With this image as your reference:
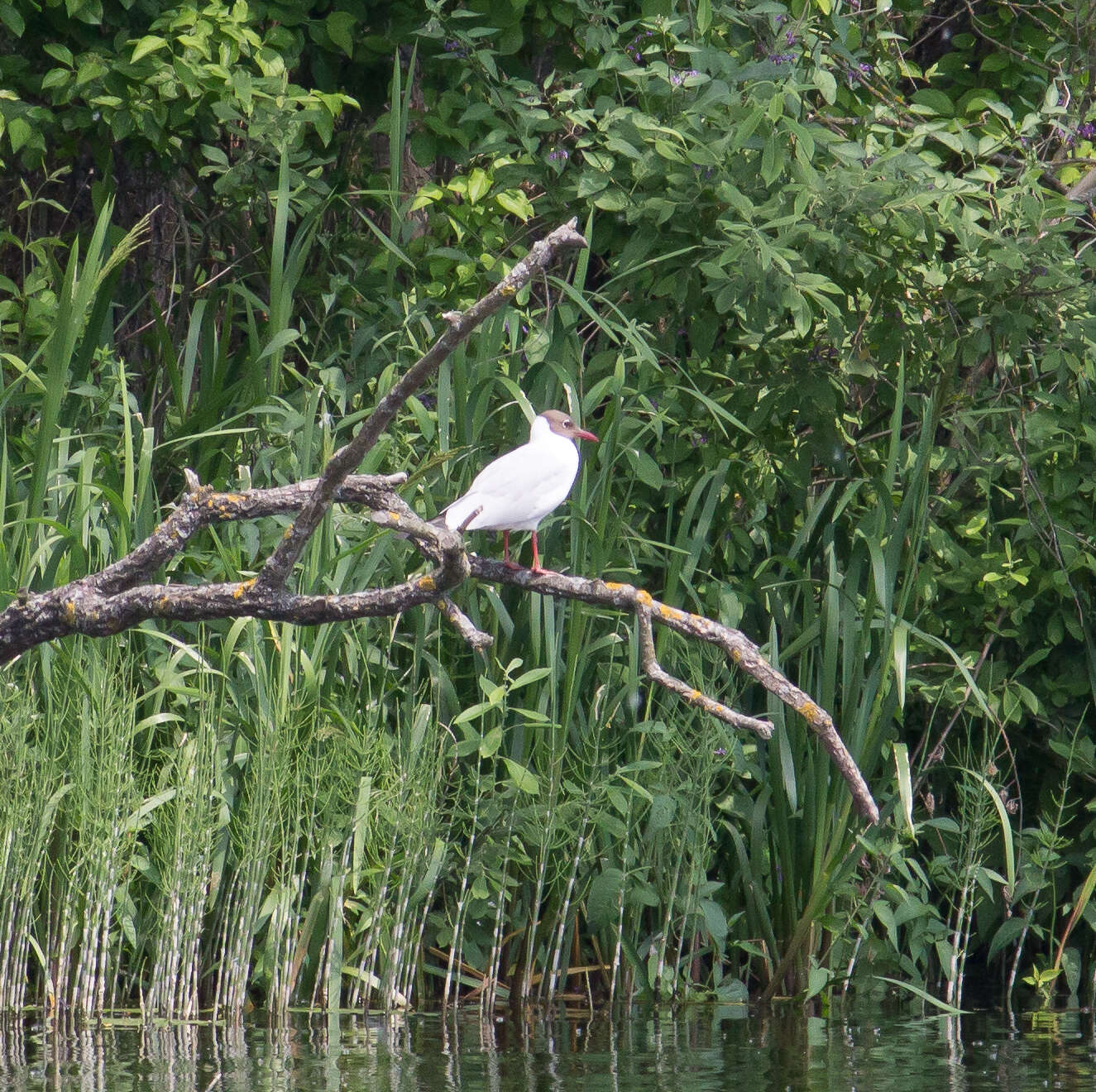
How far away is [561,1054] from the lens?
→ 12.0ft

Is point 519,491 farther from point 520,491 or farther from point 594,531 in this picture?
point 594,531

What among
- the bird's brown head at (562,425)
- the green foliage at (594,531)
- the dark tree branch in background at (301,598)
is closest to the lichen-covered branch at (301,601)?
the dark tree branch in background at (301,598)

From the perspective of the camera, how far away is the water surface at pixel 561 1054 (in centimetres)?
327

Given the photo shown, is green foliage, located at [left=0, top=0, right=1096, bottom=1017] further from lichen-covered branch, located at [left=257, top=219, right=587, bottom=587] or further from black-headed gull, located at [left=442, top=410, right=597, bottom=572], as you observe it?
lichen-covered branch, located at [left=257, top=219, right=587, bottom=587]

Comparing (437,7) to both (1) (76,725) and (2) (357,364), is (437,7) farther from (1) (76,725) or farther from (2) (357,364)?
(1) (76,725)

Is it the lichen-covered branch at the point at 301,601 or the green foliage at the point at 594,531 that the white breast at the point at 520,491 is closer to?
the green foliage at the point at 594,531

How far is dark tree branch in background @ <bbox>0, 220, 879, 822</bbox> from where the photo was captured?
8.20 feet

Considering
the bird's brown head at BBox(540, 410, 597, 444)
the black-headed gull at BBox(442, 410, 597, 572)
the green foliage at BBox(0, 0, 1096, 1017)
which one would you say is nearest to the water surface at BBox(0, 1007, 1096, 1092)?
the green foliage at BBox(0, 0, 1096, 1017)

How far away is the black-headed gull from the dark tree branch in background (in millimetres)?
756

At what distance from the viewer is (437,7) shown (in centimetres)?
489

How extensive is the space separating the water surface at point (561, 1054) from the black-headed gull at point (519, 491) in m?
1.18

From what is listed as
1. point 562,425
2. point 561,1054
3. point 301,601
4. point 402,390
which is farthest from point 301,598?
point 561,1054

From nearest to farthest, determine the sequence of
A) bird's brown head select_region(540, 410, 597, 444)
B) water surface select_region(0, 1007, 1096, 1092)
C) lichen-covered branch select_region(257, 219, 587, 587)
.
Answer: lichen-covered branch select_region(257, 219, 587, 587) < water surface select_region(0, 1007, 1096, 1092) < bird's brown head select_region(540, 410, 597, 444)

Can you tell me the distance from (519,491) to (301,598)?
1.09m
